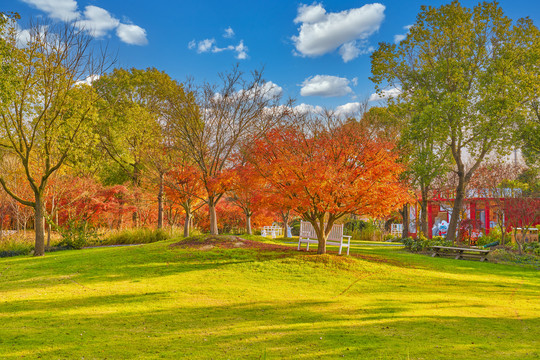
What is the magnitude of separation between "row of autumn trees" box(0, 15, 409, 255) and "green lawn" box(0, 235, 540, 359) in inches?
84.7

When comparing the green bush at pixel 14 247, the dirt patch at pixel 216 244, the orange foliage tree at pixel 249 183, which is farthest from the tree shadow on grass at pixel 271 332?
the green bush at pixel 14 247

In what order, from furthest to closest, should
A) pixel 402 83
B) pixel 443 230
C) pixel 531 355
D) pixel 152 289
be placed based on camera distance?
1. pixel 443 230
2. pixel 402 83
3. pixel 152 289
4. pixel 531 355

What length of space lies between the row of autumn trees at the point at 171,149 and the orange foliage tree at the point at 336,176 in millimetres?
34

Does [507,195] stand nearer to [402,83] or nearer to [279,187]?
[402,83]

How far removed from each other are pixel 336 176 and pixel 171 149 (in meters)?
11.9

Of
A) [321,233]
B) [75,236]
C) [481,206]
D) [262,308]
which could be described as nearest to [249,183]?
[321,233]

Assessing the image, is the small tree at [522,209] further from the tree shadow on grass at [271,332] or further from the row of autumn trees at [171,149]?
the tree shadow on grass at [271,332]

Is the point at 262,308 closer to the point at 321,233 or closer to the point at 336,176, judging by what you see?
the point at 336,176

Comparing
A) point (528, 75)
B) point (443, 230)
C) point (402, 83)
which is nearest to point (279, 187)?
point (402, 83)

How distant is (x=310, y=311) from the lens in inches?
263

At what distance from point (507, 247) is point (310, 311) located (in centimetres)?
1362

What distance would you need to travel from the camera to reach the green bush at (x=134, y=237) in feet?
62.9

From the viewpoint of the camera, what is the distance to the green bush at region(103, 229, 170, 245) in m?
19.2

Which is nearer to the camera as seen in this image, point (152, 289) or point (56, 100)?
point (152, 289)
